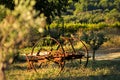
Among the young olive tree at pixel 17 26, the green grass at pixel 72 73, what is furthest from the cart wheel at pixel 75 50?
the young olive tree at pixel 17 26

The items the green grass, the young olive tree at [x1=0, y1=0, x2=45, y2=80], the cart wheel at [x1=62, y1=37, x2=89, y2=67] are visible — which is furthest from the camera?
the cart wheel at [x1=62, y1=37, x2=89, y2=67]

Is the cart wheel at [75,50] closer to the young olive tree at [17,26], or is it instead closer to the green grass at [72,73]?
the green grass at [72,73]

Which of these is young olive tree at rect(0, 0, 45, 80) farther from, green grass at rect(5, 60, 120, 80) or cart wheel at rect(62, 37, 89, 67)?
cart wheel at rect(62, 37, 89, 67)

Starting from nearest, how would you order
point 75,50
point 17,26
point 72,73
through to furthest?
point 17,26 < point 72,73 < point 75,50

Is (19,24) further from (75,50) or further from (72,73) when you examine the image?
(75,50)

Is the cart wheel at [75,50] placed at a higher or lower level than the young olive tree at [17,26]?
lower

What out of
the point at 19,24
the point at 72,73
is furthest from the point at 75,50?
the point at 19,24

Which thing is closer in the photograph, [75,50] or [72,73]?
[72,73]

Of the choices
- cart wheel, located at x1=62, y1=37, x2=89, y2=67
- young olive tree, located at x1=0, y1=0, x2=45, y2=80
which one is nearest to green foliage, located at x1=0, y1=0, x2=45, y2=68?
young olive tree, located at x1=0, y1=0, x2=45, y2=80

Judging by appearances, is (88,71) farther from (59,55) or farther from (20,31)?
(20,31)

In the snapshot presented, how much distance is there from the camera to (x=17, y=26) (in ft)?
17.7

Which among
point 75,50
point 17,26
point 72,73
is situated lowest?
point 75,50

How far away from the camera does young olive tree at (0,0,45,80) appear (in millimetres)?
5418

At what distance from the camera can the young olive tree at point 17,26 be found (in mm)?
5418
